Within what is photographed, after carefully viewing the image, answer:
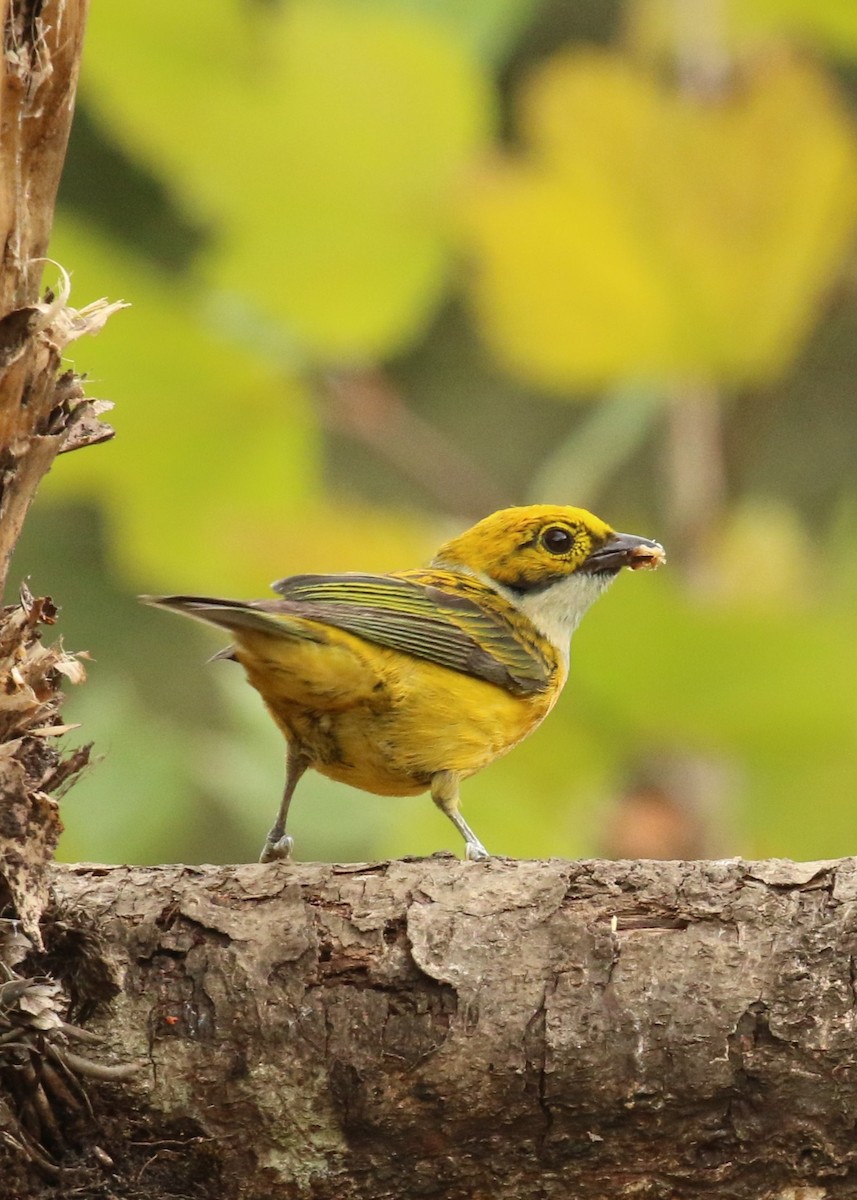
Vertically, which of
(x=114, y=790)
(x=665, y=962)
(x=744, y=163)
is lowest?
(x=665, y=962)

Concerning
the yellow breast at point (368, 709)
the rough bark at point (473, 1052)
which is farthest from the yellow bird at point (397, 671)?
the rough bark at point (473, 1052)

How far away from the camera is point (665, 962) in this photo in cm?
263

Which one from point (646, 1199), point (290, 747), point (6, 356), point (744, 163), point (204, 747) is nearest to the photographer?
point (6, 356)

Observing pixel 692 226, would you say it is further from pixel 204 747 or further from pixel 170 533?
pixel 204 747

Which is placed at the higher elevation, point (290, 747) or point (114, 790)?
point (114, 790)

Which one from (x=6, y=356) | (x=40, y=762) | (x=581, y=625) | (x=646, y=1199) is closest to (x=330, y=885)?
(x=40, y=762)

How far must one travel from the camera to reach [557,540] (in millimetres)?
5023

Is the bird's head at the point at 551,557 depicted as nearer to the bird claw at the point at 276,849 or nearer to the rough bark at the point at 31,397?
the bird claw at the point at 276,849

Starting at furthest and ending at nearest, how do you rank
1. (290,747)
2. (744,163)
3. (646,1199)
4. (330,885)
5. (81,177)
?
(81,177) → (744,163) → (290,747) → (330,885) → (646,1199)

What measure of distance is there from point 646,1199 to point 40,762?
3.84ft

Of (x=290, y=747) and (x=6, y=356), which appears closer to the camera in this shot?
(x=6, y=356)

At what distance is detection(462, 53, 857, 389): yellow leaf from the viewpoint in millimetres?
5211

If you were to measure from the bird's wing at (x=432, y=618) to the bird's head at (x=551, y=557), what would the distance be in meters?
0.11

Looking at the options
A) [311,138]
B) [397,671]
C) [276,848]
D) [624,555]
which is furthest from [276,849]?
[311,138]
